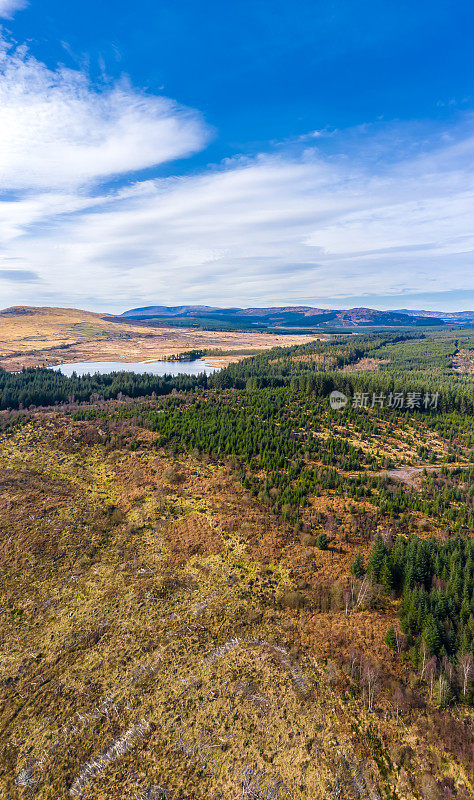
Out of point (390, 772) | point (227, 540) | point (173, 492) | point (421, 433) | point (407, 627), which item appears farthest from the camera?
point (421, 433)

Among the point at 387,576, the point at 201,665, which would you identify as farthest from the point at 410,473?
the point at 201,665

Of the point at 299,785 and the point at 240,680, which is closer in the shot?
the point at 299,785

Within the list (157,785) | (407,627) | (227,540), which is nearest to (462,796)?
(407,627)

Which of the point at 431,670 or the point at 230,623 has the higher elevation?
the point at 431,670

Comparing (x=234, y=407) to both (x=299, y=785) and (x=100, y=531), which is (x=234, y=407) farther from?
(x=299, y=785)

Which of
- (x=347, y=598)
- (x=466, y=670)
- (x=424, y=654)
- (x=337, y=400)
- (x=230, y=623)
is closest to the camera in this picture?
(x=466, y=670)

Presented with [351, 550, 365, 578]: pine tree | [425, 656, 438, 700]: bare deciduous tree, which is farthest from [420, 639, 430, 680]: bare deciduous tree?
[351, 550, 365, 578]: pine tree

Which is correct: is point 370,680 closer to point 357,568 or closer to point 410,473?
point 357,568

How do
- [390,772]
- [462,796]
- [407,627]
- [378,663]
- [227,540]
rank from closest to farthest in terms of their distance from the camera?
1. [462,796]
2. [390,772]
3. [378,663]
4. [407,627]
5. [227,540]
